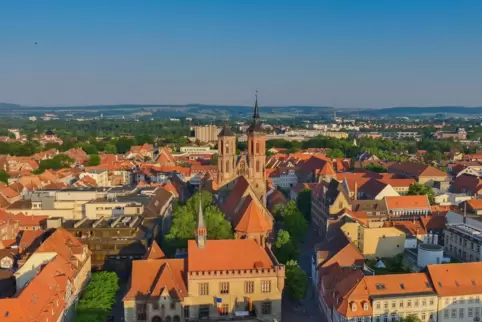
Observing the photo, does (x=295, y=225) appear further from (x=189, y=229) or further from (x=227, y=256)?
(x=227, y=256)

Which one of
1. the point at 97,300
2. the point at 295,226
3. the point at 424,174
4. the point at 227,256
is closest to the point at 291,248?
the point at 295,226

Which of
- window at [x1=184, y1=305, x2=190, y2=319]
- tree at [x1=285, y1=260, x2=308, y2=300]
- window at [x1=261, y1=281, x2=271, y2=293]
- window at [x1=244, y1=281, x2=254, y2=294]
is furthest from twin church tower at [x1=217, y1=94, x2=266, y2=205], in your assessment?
window at [x1=184, y1=305, x2=190, y2=319]

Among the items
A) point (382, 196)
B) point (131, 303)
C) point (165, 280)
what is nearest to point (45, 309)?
point (131, 303)

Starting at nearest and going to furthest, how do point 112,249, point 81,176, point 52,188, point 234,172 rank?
point 112,249 → point 234,172 → point 52,188 → point 81,176

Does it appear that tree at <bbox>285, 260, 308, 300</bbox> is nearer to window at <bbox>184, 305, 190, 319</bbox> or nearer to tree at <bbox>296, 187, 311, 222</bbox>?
window at <bbox>184, 305, 190, 319</bbox>

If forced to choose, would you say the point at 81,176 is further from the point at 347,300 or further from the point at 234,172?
the point at 347,300

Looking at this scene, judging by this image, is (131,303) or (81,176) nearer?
(131,303)

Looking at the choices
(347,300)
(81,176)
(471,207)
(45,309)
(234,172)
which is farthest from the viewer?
(81,176)

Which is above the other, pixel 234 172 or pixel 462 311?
pixel 234 172
